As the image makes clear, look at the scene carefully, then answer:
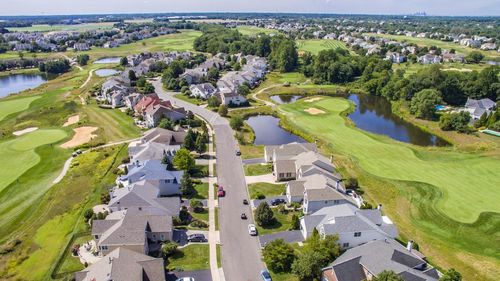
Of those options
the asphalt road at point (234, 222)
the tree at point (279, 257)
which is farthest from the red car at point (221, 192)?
the tree at point (279, 257)

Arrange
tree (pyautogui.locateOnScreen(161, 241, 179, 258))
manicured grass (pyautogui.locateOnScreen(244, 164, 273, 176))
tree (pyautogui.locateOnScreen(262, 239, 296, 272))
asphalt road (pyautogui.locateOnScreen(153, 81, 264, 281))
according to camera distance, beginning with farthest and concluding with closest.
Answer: manicured grass (pyautogui.locateOnScreen(244, 164, 273, 176))
tree (pyautogui.locateOnScreen(161, 241, 179, 258))
asphalt road (pyautogui.locateOnScreen(153, 81, 264, 281))
tree (pyautogui.locateOnScreen(262, 239, 296, 272))

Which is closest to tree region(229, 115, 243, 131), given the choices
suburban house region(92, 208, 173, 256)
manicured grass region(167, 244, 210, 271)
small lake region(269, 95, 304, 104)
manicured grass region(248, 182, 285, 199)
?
manicured grass region(248, 182, 285, 199)

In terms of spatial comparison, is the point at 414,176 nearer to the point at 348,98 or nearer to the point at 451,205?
the point at 451,205

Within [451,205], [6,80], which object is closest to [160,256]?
[451,205]

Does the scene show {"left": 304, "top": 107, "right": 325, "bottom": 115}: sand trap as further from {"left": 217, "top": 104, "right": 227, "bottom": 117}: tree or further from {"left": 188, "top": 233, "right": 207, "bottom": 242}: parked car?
{"left": 188, "top": 233, "right": 207, "bottom": 242}: parked car

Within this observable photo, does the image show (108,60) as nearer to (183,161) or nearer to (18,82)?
(18,82)

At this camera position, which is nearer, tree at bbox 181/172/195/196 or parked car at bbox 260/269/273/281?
parked car at bbox 260/269/273/281

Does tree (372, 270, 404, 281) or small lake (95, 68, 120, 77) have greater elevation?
small lake (95, 68, 120, 77)

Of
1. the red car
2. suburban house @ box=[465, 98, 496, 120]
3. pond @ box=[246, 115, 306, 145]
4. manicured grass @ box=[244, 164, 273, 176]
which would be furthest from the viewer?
suburban house @ box=[465, 98, 496, 120]
